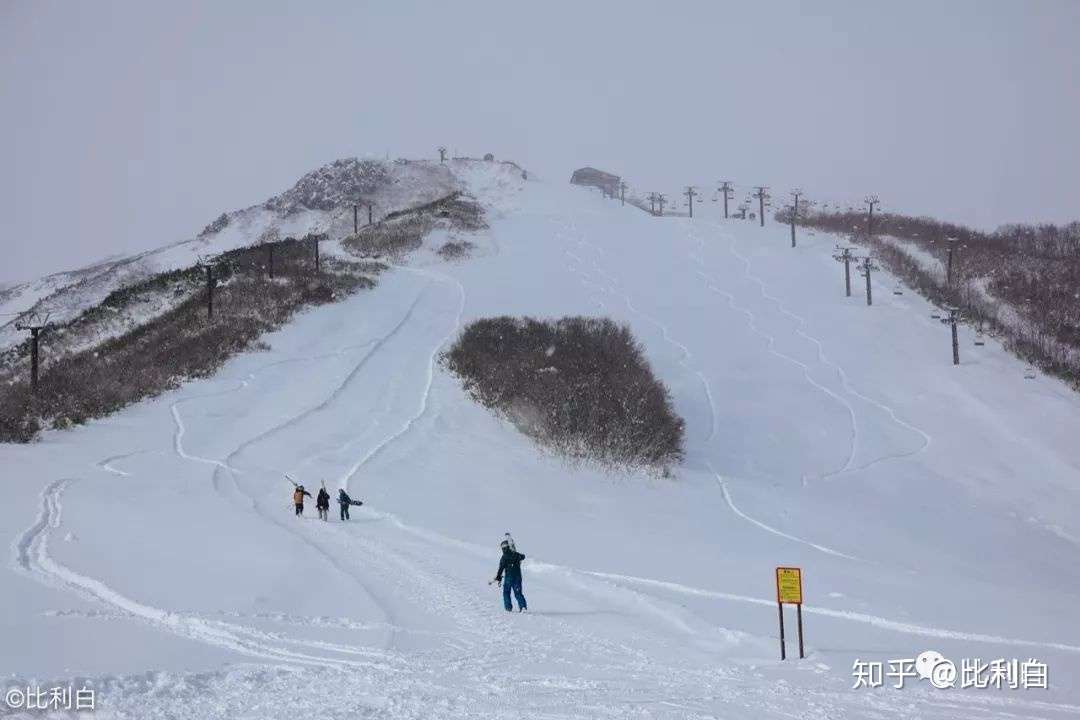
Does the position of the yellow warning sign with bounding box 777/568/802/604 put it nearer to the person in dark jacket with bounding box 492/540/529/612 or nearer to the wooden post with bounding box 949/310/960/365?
the person in dark jacket with bounding box 492/540/529/612

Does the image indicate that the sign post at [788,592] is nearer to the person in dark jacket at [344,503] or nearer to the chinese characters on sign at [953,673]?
the chinese characters on sign at [953,673]

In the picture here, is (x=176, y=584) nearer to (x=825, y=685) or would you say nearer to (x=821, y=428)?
(x=825, y=685)

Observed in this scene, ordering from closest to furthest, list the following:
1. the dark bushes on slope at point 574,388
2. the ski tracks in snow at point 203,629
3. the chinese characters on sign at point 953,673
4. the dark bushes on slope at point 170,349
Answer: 1. the ski tracks in snow at point 203,629
2. the chinese characters on sign at point 953,673
3. the dark bushes on slope at point 170,349
4. the dark bushes on slope at point 574,388

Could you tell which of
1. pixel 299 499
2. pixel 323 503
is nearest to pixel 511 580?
pixel 323 503

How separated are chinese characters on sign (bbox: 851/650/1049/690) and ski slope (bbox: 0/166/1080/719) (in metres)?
0.34

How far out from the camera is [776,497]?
3080cm

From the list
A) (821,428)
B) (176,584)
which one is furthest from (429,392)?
(176,584)

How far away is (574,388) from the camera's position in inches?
1375

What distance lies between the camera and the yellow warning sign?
1245 centimetres

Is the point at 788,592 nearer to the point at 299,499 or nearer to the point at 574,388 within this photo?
the point at 299,499

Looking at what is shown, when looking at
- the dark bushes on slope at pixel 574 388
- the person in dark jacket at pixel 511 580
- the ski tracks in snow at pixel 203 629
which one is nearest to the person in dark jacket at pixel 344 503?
the ski tracks in snow at pixel 203 629

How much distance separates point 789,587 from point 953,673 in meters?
2.22

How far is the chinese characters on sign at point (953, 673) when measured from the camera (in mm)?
11164

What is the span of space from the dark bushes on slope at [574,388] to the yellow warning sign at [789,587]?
1775 cm
